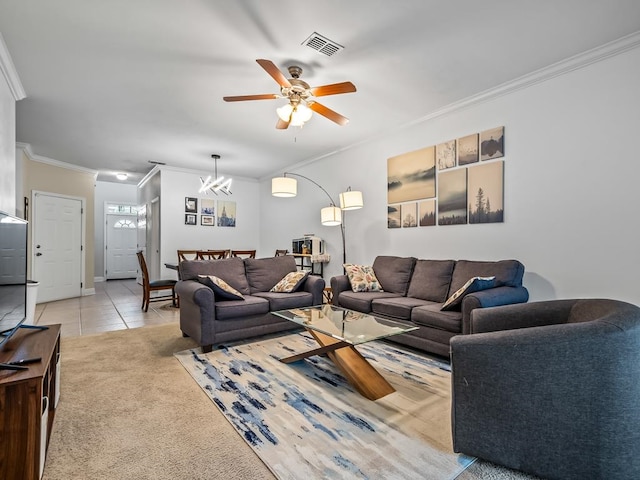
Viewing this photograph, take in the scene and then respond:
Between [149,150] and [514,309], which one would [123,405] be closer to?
[514,309]

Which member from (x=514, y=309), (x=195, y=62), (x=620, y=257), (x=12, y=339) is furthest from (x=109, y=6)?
(x=620, y=257)

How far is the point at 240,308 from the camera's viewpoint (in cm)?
327

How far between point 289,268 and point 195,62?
101 inches

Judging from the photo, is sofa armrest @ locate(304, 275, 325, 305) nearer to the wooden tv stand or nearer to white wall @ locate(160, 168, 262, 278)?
the wooden tv stand

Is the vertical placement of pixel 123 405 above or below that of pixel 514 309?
below

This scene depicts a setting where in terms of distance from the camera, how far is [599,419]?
1.31 m

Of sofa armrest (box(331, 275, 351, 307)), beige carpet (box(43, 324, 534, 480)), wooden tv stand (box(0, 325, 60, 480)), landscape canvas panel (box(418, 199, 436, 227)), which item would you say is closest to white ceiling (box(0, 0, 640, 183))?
landscape canvas panel (box(418, 199, 436, 227))

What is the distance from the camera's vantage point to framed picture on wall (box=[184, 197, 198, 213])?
6.77 meters

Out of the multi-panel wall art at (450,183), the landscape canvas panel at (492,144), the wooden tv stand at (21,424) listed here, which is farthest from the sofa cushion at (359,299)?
the wooden tv stand at (21,424)

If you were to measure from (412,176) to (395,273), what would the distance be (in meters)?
1.32

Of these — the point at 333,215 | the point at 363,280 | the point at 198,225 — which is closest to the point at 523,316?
the point at 363,280

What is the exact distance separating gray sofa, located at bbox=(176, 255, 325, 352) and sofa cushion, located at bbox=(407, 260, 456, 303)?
1.14 meters

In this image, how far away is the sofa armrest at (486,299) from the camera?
260cm

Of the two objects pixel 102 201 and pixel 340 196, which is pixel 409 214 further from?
pixel 102 201
